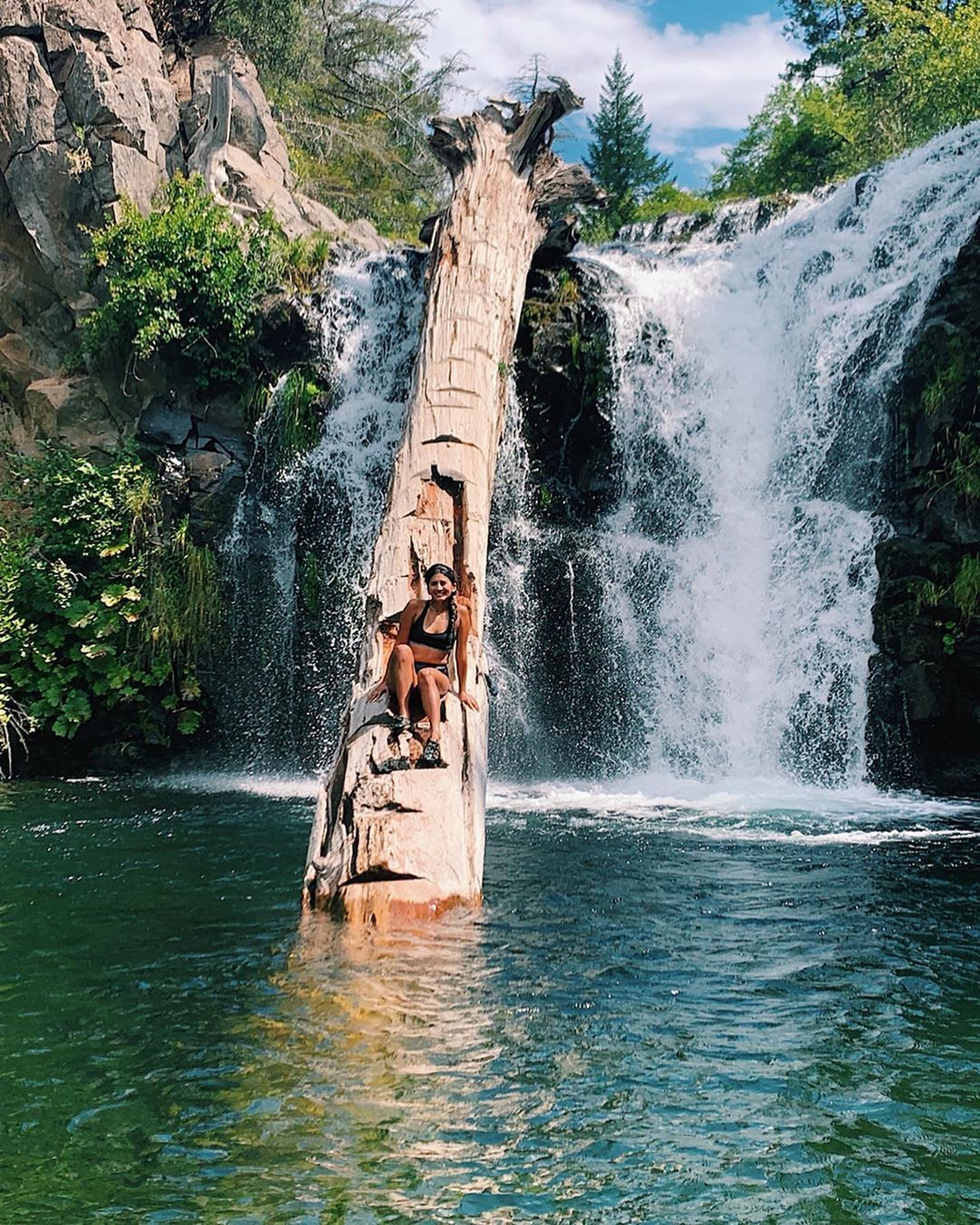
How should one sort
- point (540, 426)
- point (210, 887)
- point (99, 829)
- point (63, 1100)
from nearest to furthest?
point (63, 1100), point (210, 887), point (99, 829), point (540, 426)

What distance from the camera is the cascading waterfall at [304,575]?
12.8 meters

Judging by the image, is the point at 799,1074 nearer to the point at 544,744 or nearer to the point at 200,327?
the point at 544,744

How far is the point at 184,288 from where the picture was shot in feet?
46.1

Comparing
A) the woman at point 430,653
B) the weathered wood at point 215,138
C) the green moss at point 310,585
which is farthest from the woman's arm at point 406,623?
the weathered wood at point 215,138

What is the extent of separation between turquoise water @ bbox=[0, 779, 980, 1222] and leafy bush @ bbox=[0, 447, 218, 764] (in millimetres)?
5295

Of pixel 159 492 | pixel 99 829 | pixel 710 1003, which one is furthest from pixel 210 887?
pixel 159 492

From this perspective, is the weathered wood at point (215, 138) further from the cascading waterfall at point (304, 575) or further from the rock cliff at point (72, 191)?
the cascading waterfall at point (304, 575)

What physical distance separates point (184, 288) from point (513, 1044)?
11807mm

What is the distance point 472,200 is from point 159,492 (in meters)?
4.95

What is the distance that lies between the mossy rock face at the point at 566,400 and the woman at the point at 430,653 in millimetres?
6260

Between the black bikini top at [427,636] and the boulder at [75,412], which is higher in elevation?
the boulder at [75,412]

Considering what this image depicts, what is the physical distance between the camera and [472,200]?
1205cm

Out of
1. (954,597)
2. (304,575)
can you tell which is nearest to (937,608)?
(954,597)

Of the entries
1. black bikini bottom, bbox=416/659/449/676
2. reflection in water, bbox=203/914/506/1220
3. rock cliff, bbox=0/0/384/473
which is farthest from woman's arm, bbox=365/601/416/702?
rock cliff, bbox=0/0/384/473
